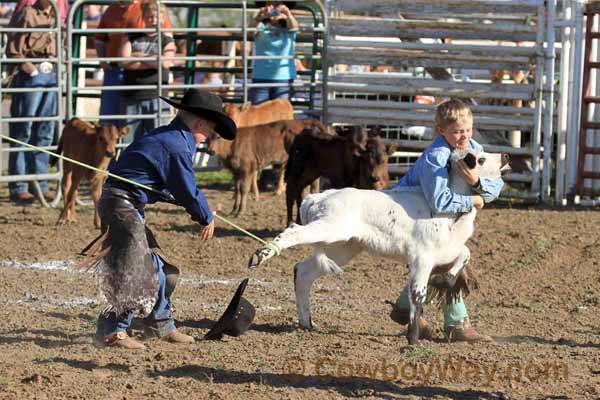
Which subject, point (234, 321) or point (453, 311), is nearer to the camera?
point (234, 321)

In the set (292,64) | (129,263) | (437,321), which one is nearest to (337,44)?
(292,64)

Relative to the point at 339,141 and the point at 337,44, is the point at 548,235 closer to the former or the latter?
the point at 339,141

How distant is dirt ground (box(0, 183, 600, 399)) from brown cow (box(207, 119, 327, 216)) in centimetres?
50

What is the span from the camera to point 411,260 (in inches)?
259

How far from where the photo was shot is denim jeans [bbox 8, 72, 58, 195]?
12516 millimetres

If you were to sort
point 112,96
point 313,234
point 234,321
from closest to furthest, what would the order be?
point 313,234
point 234,321
point 112,96

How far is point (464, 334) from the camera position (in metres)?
6.84

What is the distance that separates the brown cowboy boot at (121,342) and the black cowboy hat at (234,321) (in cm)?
47

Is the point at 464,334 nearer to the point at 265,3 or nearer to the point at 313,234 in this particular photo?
the point at 313,234

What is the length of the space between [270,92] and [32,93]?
3.08 metres

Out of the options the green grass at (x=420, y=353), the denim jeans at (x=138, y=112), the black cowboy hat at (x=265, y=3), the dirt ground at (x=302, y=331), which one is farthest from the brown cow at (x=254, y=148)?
the green grass at (x=420, y=353)

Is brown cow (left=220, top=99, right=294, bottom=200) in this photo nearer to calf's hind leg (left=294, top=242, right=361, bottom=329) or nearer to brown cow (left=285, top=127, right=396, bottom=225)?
brown cow (left=285, top=127, right=396, bottom=225)

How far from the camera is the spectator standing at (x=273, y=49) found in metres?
13.7

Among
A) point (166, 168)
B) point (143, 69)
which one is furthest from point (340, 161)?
point (166, 168)
